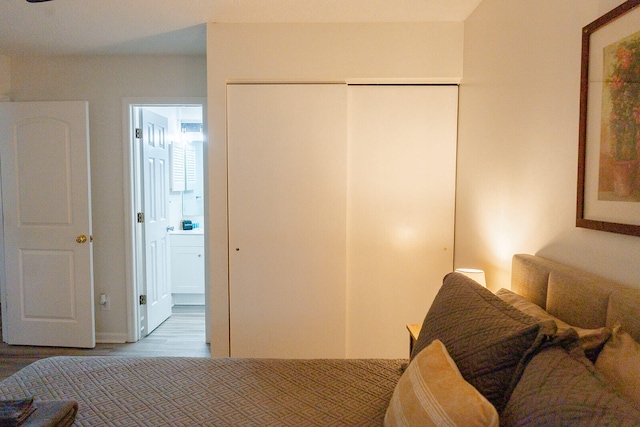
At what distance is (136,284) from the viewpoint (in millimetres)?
3605

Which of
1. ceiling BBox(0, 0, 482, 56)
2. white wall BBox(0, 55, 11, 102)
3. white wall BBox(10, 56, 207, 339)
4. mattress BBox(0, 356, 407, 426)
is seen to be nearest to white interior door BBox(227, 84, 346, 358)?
ceiling BBox(0, 0, 482, 56)

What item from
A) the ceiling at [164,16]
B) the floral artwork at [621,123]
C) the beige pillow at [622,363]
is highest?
the ceiling at [164,16]

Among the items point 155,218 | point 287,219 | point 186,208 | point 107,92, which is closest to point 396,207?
point 287,219

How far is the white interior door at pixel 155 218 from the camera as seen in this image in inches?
148

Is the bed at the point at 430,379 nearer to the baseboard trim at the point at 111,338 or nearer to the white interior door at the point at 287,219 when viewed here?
the white interior door at the point at 287,219

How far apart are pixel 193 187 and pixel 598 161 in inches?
199

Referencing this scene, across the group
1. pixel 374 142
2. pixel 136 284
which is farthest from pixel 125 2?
pixel 136 284

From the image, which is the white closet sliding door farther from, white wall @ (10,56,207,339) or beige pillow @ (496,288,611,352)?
white wall @ (10,56,207,339)

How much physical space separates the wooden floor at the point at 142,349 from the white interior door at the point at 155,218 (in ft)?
0.67

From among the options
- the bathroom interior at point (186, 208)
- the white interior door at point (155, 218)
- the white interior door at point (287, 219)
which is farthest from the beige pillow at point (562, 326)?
the bathroom interior at point (186, 208)

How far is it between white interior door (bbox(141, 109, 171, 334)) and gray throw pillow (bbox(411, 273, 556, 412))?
3.15 metres

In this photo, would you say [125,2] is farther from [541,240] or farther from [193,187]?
[193,187]

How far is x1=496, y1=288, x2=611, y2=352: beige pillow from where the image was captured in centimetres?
106

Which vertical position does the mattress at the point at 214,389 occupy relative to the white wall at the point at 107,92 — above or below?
below
